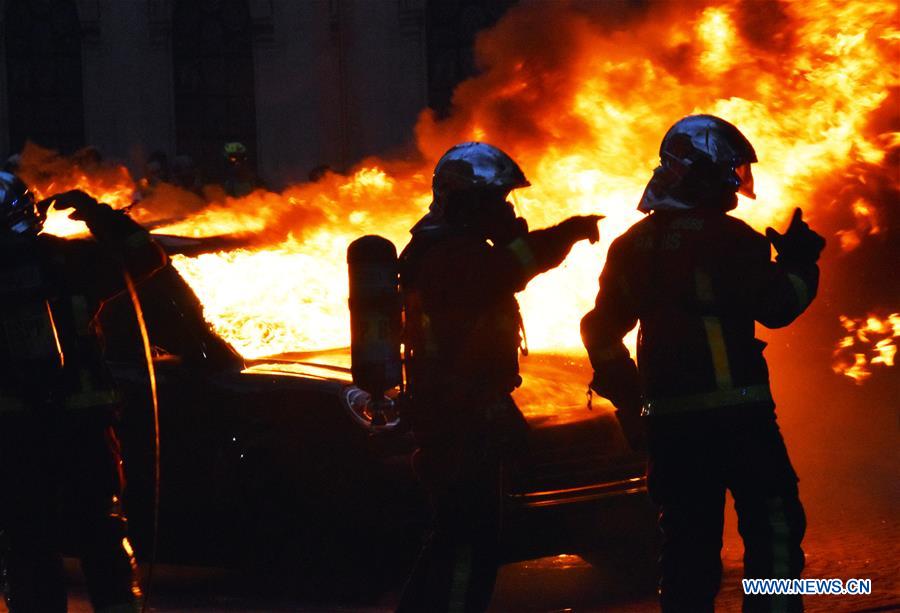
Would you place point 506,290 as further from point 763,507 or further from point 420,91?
point 420,91

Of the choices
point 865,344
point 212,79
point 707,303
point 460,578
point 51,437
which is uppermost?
point 212,79

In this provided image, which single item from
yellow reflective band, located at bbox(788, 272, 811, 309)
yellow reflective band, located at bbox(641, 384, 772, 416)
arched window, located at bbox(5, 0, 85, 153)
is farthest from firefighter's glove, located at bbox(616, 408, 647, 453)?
arched window, located at bbox(5, 0, 85, 153)

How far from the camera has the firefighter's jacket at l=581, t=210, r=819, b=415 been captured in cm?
484

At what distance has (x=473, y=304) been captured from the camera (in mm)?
4980

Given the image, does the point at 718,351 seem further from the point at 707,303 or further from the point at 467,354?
the point at 467,354

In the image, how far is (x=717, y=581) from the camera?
490cm

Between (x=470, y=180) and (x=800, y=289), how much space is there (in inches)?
41.4

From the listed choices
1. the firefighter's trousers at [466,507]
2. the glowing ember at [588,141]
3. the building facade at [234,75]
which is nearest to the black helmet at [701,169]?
the firefighter's trousers at [466,507]

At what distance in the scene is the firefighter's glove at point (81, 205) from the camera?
5.18 m

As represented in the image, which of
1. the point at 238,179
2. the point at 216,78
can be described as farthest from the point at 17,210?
the point at 216,78

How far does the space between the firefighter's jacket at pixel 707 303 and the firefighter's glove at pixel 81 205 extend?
1.67m

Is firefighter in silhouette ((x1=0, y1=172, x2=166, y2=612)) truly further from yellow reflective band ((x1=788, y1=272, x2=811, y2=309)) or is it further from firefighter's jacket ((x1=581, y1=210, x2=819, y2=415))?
yellow reflective band ((x1=788, y1=272, x2=811, y2=309))

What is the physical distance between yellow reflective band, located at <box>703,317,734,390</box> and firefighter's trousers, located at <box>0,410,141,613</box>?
1.84m

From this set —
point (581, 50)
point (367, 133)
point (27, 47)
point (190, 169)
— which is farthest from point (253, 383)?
point (27, 47)
